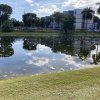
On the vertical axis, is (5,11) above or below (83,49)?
above

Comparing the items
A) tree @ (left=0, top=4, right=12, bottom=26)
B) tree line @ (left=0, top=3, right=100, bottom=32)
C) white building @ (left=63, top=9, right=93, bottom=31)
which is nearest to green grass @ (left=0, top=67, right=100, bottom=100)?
tree line @ (left=0, top=3, right=100, bottom=32)

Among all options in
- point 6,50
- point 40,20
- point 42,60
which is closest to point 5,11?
point 40,20

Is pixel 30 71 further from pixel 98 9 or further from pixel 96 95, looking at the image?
pixel 98 9

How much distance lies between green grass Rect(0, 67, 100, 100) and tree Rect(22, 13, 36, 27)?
3359 inches

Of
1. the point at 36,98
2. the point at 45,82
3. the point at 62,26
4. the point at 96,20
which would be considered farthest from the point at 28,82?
the point at 96,20

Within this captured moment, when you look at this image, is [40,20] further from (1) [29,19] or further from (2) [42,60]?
(2) [42,60]

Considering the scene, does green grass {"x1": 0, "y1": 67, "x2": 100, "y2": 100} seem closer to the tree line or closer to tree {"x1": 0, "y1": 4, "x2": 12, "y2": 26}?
the tree line

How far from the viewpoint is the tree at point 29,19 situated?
94.2 metres

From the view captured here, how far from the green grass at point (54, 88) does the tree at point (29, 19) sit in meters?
Result: 85.3

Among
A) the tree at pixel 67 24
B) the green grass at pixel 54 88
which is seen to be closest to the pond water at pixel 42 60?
the green grass at pixel 54 88

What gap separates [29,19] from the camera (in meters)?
94.3

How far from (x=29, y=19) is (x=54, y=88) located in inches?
3443

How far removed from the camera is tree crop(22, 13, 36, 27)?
94194 mm

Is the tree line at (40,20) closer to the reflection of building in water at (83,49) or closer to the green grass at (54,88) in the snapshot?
the reflection of building in water at (83,49)
